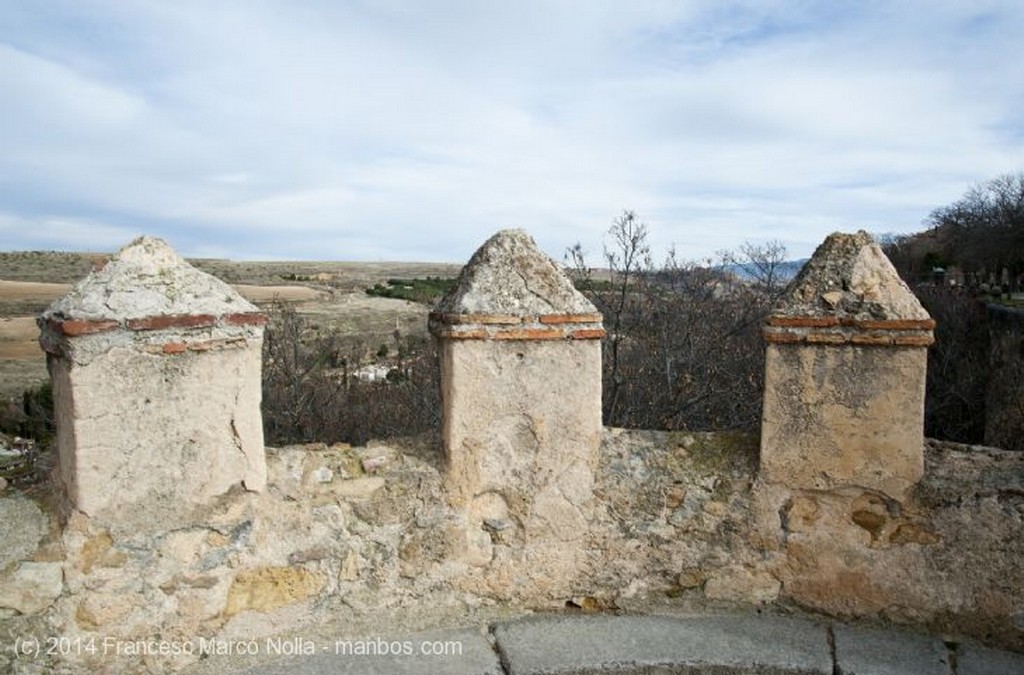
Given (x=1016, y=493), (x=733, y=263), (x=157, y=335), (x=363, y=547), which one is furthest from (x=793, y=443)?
(x=733, y=263)

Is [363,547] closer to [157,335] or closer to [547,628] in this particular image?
[547,628]

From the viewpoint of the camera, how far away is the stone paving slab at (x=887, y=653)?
3.16 metres

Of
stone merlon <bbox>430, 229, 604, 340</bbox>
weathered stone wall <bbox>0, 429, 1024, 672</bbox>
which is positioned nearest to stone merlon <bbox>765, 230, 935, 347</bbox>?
weathered stone wall <bbox>0, 429, 1024, 672</bbox>

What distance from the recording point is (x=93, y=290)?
3020 millimetres

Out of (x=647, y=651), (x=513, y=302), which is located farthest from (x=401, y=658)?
(x=513, y=302)

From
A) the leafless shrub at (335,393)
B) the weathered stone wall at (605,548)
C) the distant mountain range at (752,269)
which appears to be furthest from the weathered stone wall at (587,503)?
the distant mountain range at (752,269)

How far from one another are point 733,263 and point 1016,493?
12.8m

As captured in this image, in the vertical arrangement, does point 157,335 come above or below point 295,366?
above

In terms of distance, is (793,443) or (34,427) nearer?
(793,443)

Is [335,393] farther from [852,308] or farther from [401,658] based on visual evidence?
[852,308]

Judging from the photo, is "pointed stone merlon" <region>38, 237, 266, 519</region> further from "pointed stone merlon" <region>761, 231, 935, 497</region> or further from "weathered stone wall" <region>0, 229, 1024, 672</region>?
"pointed stone merlon" <region>761, 231, 935, 497</region>

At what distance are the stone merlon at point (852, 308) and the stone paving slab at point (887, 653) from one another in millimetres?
1276

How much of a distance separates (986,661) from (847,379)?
1.27 metres

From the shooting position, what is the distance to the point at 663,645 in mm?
3287
